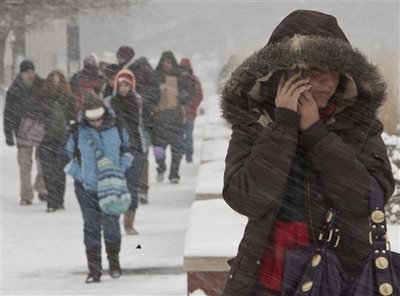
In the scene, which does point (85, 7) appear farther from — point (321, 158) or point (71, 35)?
point (321, 158)

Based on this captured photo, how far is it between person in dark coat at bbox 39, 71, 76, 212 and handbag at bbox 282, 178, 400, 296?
9393mm

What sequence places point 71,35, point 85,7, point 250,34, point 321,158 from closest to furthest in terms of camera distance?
1. point 321,158
2. point 85,7
3. point 71,35
4. point 250,34

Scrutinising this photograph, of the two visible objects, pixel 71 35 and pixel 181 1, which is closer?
pixel 71 35

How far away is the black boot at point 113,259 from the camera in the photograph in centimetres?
805

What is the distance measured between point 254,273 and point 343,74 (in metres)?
0.67

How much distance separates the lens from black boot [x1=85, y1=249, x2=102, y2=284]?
25.9 ft

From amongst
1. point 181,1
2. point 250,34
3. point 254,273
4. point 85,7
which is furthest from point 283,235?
point 181,1

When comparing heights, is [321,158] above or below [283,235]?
Answer: above

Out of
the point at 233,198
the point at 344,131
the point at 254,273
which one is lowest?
the point at 254,273

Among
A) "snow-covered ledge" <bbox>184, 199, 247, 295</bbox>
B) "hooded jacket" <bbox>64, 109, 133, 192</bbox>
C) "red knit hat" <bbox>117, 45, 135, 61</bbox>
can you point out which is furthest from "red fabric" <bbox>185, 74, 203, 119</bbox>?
"snow-covered ledge" <bbox>184, 199, 247, 295</bbox>

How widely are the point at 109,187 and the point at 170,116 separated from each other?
7.00 m

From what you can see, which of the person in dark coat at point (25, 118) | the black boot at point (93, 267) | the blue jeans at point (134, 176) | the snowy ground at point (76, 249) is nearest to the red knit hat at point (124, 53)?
the person in dark coat at point (25, 118)

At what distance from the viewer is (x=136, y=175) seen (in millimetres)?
10523

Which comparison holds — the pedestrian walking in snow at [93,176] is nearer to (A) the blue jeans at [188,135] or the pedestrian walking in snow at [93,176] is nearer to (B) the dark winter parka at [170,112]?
(B) the dark winter parka at [170,112]
